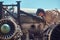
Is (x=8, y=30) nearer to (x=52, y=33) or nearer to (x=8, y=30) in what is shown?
(x=8, y=30)

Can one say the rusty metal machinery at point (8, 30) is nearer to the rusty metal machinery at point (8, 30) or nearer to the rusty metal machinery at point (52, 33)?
the rusty metal machinery at point (8, 30)

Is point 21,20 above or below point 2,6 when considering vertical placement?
below

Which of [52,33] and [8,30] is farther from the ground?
[8,30]

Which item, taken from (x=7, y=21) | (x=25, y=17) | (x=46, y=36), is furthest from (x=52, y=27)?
(x=7, y=21)

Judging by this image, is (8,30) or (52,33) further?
(52,33)

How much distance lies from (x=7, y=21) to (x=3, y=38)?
0.25 meters

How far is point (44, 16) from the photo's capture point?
399cm

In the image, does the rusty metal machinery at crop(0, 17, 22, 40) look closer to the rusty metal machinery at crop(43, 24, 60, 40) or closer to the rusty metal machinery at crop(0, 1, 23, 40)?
the rusty metal machinery at crop(0, 1, 23, 40)

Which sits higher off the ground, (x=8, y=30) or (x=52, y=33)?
(x=8, y=30)

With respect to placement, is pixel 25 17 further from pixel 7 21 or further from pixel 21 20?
pixel 7 21

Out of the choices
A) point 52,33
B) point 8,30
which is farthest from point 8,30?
point 52,33

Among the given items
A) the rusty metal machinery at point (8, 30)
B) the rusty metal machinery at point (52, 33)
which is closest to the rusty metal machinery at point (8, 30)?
the rusty metal machinery at point (8, 30)

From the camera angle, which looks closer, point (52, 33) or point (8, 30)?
point (8, 30)

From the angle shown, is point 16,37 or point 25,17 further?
point 25,17
